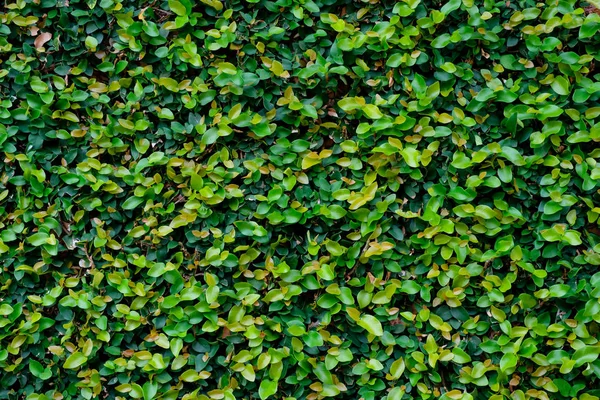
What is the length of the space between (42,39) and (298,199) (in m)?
1.26

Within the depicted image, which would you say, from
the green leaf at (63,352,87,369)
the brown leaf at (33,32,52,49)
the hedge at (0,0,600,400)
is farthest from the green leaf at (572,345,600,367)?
the brown leaf at (33,32,52,49)

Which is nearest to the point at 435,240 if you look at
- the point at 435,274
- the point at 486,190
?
the point at 435,274

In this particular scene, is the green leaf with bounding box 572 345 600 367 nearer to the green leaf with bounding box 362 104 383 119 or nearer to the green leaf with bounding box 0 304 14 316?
A: the green leaf with bounding box 362 104 383 119

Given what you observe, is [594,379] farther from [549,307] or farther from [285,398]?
[285,398]

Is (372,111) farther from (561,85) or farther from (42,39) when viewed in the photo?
(42,39)

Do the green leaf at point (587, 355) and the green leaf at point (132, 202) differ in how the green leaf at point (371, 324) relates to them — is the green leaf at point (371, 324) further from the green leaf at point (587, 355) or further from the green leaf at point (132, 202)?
the green leaf at point (132, 202)

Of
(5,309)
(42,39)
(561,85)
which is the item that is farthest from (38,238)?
(561,85)

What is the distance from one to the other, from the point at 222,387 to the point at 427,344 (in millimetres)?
850

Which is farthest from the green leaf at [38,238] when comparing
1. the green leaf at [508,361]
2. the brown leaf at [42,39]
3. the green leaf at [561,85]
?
the green leaf at [561,85]

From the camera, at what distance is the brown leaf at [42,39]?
90.6 inches

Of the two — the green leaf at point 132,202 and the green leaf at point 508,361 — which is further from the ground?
the green leaf at point 132,202

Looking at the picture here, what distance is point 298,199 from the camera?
2240 millimetres

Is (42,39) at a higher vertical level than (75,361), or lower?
higher

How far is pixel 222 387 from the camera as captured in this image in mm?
2262
